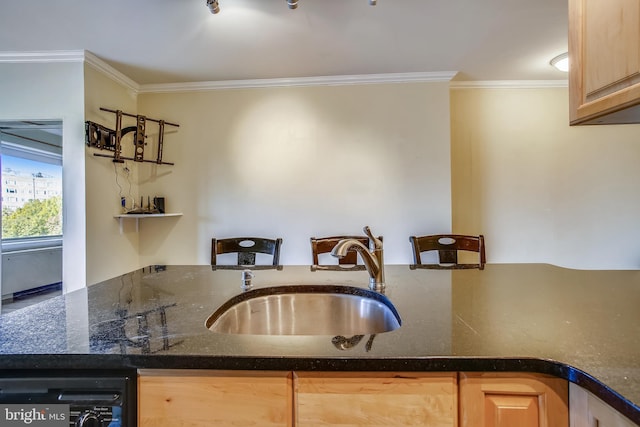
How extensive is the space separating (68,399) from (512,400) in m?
0.95

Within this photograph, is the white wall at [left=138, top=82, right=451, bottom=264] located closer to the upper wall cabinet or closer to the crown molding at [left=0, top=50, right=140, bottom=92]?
the crown molding at [left=0, top=50, right=140, bottom=92]

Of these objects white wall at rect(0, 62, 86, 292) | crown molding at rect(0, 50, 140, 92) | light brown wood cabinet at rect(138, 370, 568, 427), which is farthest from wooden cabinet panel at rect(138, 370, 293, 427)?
crown molding at rect(0, 50, 140, 92)

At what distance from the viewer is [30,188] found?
444 centimetres

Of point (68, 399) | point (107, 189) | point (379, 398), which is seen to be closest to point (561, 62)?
point (379, 398)

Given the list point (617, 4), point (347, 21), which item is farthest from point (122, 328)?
point (347, 21)

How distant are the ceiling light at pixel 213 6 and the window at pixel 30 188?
3359mm

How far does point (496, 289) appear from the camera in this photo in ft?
4.04

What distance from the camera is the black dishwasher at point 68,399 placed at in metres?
0.72

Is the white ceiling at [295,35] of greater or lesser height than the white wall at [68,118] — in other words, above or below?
above

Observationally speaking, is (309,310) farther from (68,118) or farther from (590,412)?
(68,118)

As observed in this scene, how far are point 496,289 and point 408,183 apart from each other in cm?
185

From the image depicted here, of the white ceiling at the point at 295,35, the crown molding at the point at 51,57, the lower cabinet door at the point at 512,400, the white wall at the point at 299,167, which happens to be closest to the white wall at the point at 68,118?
the crown molding at the point at 51,57

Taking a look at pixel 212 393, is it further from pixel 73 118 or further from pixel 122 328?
pixel 73 118

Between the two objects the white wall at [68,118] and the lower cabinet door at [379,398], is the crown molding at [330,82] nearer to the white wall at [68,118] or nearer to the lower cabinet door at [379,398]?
the white wall at [68,118]
